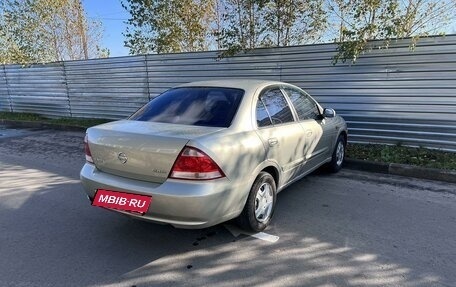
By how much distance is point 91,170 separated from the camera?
11.5 ft

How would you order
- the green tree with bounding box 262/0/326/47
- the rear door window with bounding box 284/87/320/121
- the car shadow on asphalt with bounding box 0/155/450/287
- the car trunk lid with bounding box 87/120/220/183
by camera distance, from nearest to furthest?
the car shadow on asphalt with bounding box 0/155/450/287 < the car trunk lid with bounding box 87/120/220/183 < the rear door window with bounding box 284/87/320/121 < the green tree with bounding box 262/0/326/47

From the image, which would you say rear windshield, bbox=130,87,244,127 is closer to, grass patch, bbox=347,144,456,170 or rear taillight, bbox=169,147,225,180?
rear taillight, bbox=169,147,225,180

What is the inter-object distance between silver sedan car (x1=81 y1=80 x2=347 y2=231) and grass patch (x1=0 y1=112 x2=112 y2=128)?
303 inches

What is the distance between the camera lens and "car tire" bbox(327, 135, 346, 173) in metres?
5.77

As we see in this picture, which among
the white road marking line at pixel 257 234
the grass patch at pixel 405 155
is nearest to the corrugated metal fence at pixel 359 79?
the grass patch at pixel 405 155

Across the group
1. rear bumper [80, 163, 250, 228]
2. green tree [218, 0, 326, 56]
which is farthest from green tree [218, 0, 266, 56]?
rear bumper [80, 163, 250, 228]

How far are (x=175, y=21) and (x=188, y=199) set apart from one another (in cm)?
830

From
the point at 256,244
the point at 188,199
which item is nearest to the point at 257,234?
the point at 256,244

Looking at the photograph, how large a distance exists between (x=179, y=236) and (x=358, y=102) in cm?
512

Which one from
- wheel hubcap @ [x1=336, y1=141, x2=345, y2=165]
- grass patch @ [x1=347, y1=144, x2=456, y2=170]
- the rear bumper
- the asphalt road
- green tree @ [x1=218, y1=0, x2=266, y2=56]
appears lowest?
the asphalt road

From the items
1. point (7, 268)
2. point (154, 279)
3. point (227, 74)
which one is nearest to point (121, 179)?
point (154, 279)

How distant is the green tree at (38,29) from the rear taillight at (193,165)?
1289cm

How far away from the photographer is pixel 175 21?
1020cm

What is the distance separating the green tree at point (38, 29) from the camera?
13320 millimetres
